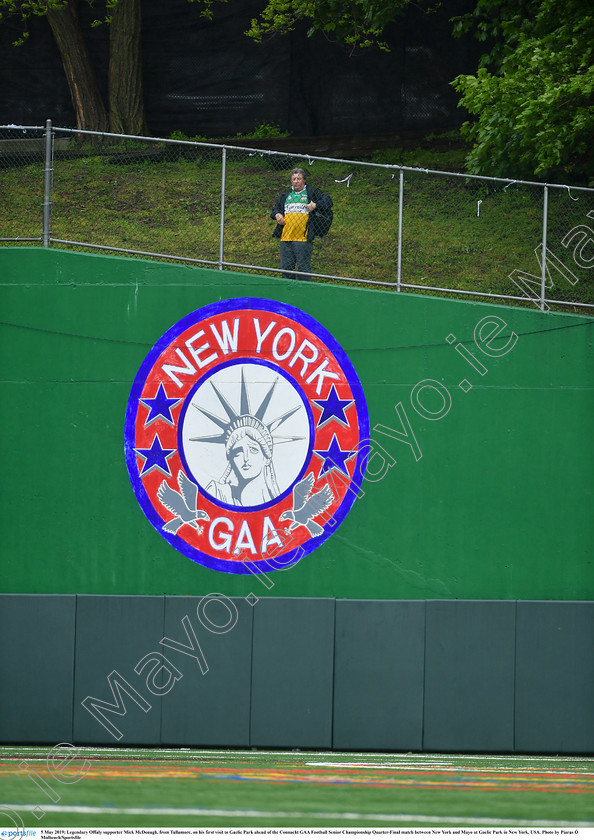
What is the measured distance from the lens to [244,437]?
36.0 ft

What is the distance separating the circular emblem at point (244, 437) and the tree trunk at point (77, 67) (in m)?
9.42

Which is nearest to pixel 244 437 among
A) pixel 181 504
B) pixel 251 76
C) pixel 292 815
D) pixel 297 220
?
pixel 181 504

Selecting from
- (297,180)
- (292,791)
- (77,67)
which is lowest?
(292,791)

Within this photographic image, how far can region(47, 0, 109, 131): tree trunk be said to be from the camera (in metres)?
18.5

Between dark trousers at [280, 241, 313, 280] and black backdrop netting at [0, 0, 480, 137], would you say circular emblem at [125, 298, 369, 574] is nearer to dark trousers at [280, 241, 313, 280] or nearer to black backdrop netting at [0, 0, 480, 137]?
dark trousers at [280, 241, 313, 280]

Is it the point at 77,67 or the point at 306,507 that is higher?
the point at 77,67

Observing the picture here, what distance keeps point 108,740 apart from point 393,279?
6.43m

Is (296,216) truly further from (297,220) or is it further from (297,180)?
(297,180)

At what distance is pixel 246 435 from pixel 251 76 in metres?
10.5

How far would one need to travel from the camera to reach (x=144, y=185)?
14922 millimetres

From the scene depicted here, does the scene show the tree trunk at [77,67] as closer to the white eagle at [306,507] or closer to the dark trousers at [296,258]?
the dark trousers at [296,258]

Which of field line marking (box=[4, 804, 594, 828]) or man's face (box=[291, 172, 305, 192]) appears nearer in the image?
field line marking (box=[4, 804, 594, 828])

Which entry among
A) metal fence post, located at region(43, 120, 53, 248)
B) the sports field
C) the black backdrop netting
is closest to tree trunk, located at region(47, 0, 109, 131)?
the black backdrop netting

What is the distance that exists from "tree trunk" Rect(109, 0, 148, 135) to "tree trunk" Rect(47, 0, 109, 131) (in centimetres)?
33
